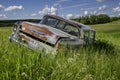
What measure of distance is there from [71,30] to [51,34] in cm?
173

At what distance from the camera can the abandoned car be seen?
7.89 metres

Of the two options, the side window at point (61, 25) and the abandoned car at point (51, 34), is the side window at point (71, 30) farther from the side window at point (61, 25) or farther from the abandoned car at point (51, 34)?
the side window at point (61, 25)

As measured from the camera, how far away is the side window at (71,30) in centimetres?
953

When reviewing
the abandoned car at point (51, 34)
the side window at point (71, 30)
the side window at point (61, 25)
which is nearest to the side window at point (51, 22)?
the abandoned car at point (51, 34)

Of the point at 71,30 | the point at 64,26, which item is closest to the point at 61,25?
the point at 64,26

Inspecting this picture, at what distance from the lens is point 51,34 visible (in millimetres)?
8031

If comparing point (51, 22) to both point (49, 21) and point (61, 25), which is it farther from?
point (61, 25)

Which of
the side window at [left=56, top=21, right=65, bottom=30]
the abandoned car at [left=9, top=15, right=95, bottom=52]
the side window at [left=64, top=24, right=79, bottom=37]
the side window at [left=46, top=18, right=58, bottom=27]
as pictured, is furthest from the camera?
the side window at [left=46, top=18, right=58, bottom=27]

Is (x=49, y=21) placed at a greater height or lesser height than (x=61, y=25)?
greater

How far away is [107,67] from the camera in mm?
6141

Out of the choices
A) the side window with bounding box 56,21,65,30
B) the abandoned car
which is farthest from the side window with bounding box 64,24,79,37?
the side window with bounding box 56,21,65,30

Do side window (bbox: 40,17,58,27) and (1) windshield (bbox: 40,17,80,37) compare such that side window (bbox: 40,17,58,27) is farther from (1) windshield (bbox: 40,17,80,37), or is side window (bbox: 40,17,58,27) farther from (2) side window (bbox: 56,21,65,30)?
(2) side window (bbox: 56,21,65,30)

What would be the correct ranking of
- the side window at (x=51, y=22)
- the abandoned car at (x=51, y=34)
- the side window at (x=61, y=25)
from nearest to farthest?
the abandoned car at (x=51, y=34) < the side window at (x=61, y=25) < the side window at (x=51, y=22)

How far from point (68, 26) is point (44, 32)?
1750 mm
